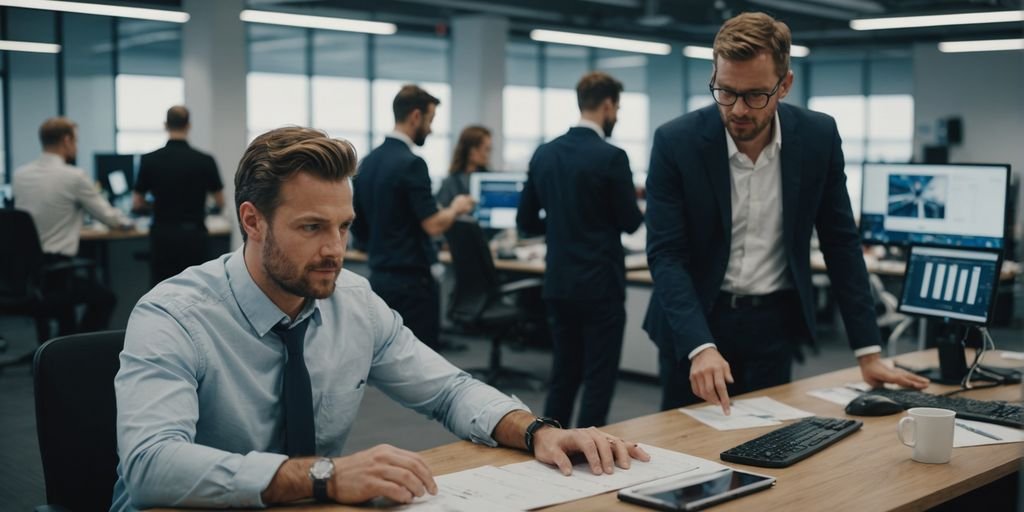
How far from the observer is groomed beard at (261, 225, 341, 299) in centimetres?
161

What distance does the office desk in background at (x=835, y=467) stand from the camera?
1522 millimetres

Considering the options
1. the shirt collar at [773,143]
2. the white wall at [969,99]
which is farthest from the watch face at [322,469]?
the white wall at [969,99]

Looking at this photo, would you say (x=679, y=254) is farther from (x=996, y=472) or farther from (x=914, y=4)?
(x=914, y=4)

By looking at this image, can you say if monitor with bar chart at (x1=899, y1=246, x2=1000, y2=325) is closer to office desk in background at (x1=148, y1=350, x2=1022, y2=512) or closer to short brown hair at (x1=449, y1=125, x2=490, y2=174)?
office desk in background at (x1=148, y1=350, x2=1022, y2=512)

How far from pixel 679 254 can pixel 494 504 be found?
1.03 metres

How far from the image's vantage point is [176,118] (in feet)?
19.4

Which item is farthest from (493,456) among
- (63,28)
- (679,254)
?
(63,28)

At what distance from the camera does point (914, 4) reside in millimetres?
11094

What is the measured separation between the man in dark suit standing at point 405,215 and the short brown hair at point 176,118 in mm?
2237

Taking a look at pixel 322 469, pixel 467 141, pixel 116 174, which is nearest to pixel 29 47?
pixel 116 174

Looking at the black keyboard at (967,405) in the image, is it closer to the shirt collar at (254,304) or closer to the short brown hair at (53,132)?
the shirt collar at (254,304)

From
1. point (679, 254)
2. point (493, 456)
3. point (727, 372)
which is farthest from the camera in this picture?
point (679, 254)

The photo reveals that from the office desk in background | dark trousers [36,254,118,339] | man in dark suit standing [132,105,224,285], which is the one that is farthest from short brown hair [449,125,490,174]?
the office desk in background

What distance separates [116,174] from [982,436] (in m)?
7.17
